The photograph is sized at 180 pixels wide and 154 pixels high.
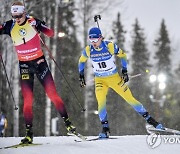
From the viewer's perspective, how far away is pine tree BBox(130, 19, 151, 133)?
28453mm

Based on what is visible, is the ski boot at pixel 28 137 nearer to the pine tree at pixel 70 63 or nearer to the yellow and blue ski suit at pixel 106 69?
the yellow and blue ski suit at pixel 106 69

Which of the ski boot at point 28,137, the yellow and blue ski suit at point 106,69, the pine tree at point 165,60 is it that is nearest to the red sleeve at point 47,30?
the yellow and blue ski suit at point 106,69

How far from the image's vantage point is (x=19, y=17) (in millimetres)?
6270

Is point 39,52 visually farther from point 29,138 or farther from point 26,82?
point 29,138

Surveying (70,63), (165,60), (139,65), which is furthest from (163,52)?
(70,63)

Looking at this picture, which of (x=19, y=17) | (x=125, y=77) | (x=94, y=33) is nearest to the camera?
(x=19, y=17)

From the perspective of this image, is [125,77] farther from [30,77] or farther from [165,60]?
[165,60]

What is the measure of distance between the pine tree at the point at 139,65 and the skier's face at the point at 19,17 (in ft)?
67.6

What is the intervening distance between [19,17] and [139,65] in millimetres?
24425

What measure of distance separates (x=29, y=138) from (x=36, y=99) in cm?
1353

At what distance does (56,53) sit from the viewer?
15125 millimetres

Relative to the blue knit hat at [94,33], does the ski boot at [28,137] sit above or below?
below

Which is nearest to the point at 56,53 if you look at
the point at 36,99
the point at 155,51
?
the point at 36,99

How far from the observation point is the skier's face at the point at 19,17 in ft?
20.5
